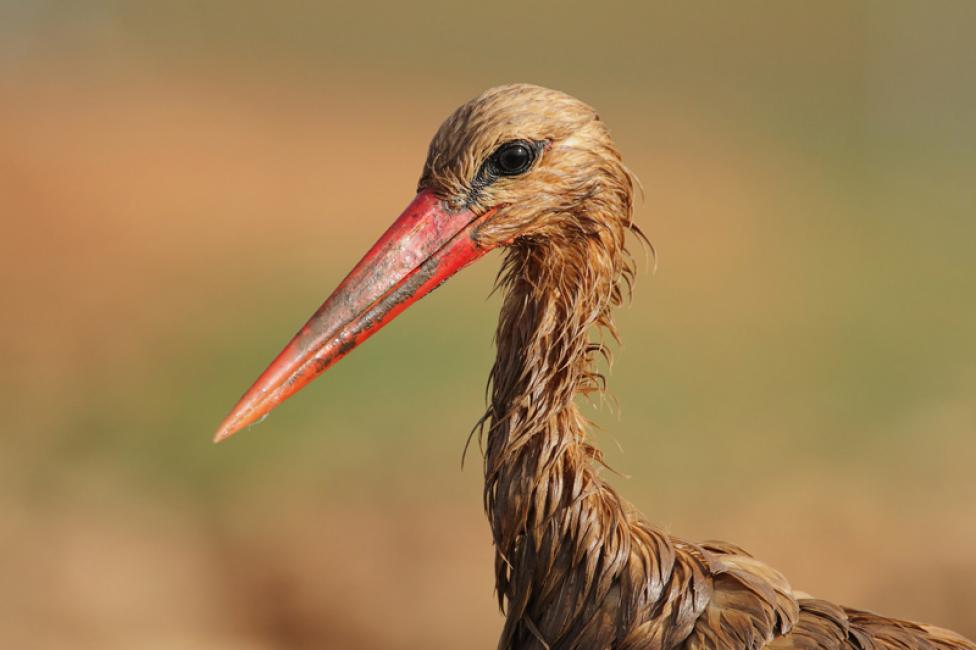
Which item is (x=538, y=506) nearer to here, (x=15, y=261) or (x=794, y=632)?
(x=794, y=632)

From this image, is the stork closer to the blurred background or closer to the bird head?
the bird head

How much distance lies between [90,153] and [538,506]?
171 centimetres

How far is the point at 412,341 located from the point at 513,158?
4.30 ft

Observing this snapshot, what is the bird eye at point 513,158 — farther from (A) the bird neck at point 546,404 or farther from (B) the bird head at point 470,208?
(A) the bird neck at point 546,404

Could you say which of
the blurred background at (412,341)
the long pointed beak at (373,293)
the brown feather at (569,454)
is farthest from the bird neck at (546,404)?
the blurred background at (412,341)

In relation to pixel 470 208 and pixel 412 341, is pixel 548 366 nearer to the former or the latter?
pixel 470 208

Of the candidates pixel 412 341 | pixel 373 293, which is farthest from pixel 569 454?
pixel 412 341

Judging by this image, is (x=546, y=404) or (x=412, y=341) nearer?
(x=546, y=404)

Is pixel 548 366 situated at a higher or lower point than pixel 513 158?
lower

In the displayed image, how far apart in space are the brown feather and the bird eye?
12 millimetres

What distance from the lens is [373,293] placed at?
1308 millimetres

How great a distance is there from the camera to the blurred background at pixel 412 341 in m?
2.46

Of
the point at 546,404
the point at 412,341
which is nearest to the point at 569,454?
the point at 546,404

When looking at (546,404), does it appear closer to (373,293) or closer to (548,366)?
(548,366)
